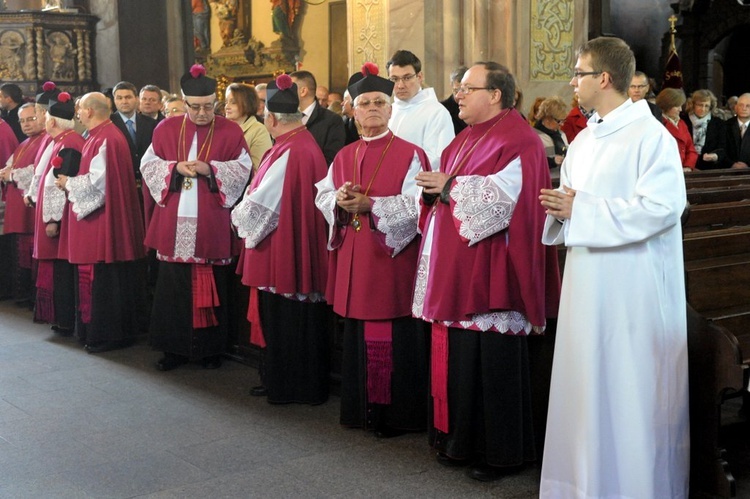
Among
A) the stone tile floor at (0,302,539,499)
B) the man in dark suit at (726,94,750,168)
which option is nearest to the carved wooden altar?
the stone tile floor at (0,302,539,499)

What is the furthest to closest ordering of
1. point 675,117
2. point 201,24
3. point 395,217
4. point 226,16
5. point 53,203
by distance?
point 201,24
point 226,16
point 675,117
point 53,203
point 395,217

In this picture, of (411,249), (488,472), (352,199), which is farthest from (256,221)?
(488,472)

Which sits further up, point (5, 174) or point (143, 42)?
point (143, 42)

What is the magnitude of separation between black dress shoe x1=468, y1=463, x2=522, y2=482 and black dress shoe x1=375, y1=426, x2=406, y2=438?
27.7 inches

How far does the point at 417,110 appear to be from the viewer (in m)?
5.89

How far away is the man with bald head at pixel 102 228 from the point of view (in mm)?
6883

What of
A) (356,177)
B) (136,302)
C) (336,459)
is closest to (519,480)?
(336,459)

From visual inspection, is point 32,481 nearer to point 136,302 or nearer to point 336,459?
point 336,459

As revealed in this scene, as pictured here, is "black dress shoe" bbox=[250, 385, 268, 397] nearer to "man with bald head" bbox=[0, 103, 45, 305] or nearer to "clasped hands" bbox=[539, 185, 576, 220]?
"clasped hands" bbox=[539, 185, 576, 220]

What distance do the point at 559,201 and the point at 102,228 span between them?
4276 mm

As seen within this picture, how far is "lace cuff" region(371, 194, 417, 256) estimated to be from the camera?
4.80 m

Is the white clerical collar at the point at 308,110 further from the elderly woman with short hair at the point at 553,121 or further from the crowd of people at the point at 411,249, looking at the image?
the elderly woman with short hair at the point at 553,121

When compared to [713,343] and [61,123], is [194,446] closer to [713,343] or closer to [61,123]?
[713,343]

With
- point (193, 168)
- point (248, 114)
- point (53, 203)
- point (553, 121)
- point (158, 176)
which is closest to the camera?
point (193, 168)
